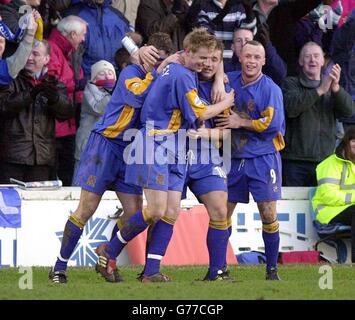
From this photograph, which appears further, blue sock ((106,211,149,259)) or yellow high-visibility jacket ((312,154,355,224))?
yellow high-visibility jacket ((312,154,355,224))

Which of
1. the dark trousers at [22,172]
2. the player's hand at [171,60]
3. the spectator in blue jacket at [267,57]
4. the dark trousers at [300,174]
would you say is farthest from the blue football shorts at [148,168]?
the dark trousers at [300,174]

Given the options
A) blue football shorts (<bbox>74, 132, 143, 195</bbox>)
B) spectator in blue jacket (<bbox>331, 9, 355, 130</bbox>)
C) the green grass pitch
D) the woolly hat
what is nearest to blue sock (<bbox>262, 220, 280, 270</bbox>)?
the green grass pitch

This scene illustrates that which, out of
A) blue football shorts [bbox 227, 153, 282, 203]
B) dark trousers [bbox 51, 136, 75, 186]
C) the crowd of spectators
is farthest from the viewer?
dark trousers [bbox 51, 136, 75, 186]

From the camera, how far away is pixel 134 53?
44.6 ft

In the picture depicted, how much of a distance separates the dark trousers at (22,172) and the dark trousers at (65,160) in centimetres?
38

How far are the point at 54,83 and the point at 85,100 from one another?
696 millimetres

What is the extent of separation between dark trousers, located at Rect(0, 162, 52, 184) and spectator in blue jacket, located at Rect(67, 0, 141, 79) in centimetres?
152

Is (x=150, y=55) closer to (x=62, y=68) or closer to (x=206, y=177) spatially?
(x=206, y=177)

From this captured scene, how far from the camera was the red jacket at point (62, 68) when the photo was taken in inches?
658

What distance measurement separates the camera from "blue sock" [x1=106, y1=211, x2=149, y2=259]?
12711 millimetres

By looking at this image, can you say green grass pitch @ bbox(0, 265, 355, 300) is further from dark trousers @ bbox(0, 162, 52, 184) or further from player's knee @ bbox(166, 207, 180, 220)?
dark trousers @ bbox(0, 162, 52, 184)
